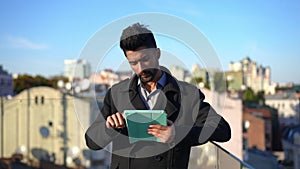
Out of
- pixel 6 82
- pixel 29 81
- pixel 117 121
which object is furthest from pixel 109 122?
pixel 29 81

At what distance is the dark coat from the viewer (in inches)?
26.1

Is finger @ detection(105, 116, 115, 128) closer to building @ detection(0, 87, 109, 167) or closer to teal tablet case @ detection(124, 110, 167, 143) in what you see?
teal tablet case @ detection(124, 110, 167, 143)

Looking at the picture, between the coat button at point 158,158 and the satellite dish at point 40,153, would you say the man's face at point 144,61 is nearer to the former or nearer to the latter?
the coat button at point 158,158

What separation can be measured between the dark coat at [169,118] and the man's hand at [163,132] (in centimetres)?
4

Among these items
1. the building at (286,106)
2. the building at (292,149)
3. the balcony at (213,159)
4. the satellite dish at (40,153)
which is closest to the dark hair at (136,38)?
the balcony at (213,159)

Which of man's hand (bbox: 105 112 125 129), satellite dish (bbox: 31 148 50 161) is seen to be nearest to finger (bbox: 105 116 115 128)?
man's hand (bbox: 105 112 125 129)

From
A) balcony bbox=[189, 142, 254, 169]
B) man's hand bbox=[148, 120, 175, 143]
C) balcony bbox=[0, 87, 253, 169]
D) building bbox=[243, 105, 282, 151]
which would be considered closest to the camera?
man's hand bbox=[148, 120, 175, 143]

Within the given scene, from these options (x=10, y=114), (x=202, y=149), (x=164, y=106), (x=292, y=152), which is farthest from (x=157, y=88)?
(x=292, y=152)

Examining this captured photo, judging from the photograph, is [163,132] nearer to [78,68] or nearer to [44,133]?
[78,68]

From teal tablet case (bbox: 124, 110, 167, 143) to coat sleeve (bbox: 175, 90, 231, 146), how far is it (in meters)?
0.03

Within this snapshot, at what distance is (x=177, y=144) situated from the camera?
25.6 inches

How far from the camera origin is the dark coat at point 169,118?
663mm

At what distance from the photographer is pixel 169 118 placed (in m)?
0.67

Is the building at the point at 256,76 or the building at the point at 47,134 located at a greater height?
the building at the point at 256,76
